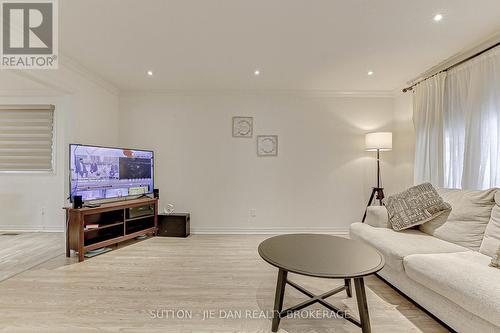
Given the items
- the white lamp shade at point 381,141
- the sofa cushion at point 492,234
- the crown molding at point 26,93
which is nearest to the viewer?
the sofa cushion at point 492,234

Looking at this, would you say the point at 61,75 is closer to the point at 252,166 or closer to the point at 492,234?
the point at 252,166

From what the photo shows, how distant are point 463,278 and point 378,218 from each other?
122 cm

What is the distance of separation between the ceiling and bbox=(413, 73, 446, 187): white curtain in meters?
0.29

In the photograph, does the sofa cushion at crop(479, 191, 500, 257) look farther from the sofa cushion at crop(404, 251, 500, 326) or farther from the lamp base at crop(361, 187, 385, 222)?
the lamp base at crop(361, 187, 385, 222)

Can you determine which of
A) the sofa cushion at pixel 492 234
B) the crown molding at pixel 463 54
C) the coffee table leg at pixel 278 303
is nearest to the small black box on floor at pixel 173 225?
the coffee table leg at pixel 278 303

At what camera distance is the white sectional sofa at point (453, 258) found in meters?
1.33

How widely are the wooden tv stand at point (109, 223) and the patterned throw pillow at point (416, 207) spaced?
128 inches

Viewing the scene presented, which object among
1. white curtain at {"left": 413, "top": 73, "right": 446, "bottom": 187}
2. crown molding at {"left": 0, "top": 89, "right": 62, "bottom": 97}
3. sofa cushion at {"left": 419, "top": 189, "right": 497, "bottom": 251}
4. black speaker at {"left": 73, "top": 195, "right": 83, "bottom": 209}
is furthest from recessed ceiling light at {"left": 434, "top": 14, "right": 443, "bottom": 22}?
crown molding at {"left": 0, "top": 89, "right": 62, "bottom": 97}

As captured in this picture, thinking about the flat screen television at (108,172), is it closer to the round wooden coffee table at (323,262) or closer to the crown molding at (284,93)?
the crown molding at (284,93)

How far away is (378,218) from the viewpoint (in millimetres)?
2617

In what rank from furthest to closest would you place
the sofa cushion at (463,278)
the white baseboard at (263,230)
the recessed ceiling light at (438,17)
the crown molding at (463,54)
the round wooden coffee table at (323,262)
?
the white baseboard at (263,230), the crown molding at (463,54), the recessed ceiling light at (438,17), the round wooden coffee table at (323,262), the sofa cushion at (463,278)

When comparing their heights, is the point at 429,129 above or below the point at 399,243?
above

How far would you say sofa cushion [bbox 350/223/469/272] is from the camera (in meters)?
1.91

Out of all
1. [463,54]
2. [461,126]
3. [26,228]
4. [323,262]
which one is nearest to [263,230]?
[323,262]
